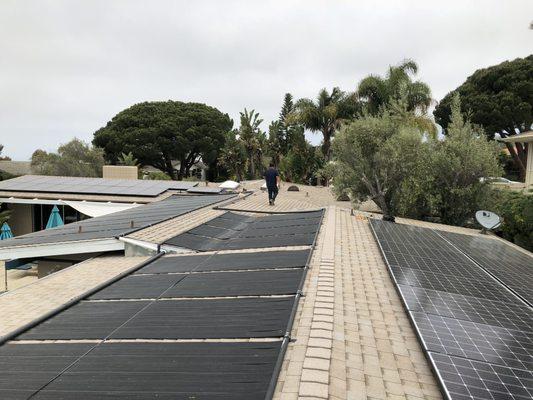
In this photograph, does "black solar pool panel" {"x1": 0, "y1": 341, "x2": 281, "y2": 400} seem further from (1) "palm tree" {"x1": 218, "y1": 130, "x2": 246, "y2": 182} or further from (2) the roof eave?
(1) "palm tree" {"x1": 218, "y1": 130, "x2": 246, "y2": 182}

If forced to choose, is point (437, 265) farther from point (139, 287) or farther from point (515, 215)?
point (515, 215)

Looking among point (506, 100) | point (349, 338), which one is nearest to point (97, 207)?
point (349, 338)

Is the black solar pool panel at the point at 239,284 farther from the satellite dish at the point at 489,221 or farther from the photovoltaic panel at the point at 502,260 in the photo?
the satellite dish at the point at 489,221

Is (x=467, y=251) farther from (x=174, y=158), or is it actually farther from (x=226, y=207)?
(x=174, y=158)

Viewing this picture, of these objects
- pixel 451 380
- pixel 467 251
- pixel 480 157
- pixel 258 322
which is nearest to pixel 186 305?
pixel 258 322

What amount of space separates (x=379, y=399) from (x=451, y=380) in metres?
0.78

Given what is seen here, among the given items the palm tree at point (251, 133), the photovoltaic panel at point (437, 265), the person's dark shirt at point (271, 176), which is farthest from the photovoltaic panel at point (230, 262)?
the palm tree at point (251, 133)

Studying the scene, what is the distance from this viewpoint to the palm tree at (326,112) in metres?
42.2

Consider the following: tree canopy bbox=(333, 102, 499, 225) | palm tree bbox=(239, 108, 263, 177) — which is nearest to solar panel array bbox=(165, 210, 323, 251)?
tree canopy bbox=(333, 102, 499, 225)

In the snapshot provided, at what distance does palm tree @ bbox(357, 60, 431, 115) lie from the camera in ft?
120

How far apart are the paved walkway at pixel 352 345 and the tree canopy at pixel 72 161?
156 ft

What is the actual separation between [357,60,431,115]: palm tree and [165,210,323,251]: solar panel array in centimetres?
2645

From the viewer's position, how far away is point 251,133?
45.9 meters

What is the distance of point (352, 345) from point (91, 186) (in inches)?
1008
